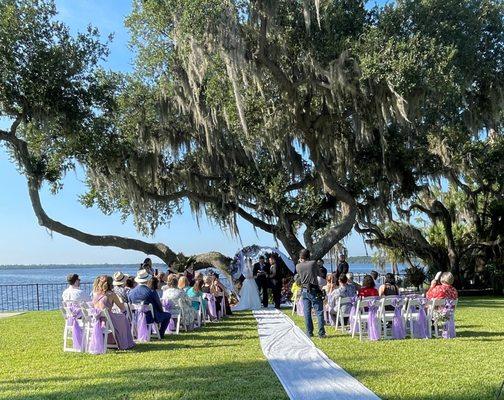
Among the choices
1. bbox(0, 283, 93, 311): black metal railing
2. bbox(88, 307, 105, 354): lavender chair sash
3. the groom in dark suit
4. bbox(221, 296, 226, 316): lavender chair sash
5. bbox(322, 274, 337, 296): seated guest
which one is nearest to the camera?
bbox(88, 307, 105, 354): lavender chair sash

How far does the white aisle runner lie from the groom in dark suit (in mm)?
5892

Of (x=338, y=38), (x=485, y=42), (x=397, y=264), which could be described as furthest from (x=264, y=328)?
(x=397, y=264)

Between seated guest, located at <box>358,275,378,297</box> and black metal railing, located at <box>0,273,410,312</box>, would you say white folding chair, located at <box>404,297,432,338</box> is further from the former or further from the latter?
black metal railing, located at <box>0,273,410,312</box>

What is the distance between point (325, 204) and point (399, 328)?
1041cm

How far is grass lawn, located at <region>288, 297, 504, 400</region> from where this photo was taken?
15.9ft

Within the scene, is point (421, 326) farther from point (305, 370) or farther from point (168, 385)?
point (168, 385)

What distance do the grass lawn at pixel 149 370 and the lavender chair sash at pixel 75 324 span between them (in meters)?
→ 0.22

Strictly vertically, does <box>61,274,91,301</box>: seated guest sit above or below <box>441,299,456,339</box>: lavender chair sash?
above

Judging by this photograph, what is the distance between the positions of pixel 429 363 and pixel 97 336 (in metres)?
4.02

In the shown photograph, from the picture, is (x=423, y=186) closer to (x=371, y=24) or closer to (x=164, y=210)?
(x=371, y=24)

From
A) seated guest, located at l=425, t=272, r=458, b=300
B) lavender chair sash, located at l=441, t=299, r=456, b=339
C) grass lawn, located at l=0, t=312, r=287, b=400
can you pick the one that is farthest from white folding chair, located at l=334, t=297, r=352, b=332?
lavender chair sash, located at l=441, t=299, r=456, b=339

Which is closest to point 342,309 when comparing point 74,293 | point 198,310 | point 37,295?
point 198,310

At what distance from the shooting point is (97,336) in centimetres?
757

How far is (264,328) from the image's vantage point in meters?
10.0
